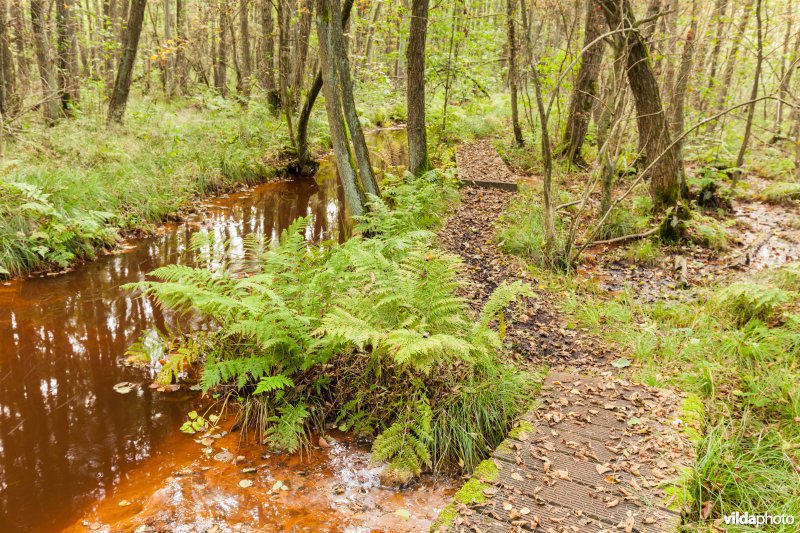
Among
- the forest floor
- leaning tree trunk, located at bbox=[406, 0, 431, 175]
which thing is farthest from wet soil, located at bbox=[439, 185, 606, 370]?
leaning tree trunk, located at bbox=[406, 0, 431, 175]

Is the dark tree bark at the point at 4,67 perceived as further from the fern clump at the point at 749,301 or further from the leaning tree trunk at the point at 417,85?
the fern clump at the point at 749,301

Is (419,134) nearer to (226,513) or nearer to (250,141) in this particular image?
(250,141)

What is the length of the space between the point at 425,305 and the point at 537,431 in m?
1.51

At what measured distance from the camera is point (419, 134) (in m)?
10.6

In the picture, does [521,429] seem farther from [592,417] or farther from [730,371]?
[730,371]

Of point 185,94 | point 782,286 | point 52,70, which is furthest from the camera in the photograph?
point 185,94

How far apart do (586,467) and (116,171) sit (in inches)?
402

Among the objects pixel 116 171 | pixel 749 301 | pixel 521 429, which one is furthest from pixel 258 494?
pixel 116 171

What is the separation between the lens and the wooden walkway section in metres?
3.00

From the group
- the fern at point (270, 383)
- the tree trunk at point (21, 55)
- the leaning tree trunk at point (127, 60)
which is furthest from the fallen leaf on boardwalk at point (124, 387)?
the tree trunk at point (21, 55)

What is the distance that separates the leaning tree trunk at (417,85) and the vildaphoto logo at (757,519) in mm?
8739

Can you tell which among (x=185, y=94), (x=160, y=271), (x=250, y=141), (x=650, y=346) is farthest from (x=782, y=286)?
(x=185, y=94)

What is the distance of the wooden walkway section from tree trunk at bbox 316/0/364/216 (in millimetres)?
5161

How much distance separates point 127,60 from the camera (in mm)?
12195
